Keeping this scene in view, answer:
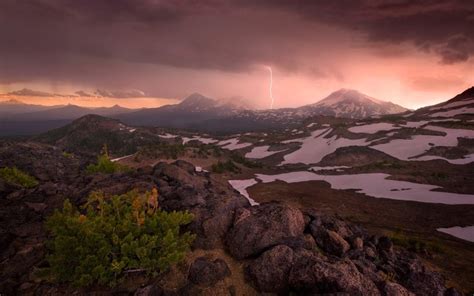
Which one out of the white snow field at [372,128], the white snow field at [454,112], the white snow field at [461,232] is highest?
the white snow field at [454,112]

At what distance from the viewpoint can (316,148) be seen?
111562 mm

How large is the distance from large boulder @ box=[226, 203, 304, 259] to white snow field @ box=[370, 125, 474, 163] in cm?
7243

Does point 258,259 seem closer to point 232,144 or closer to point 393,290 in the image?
point 393,290

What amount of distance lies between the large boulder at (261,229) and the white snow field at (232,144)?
4871 inches

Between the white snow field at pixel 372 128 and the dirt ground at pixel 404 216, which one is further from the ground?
the white snow field at pixel 372 128

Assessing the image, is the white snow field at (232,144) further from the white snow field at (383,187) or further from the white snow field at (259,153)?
the white snow field at (383,187)

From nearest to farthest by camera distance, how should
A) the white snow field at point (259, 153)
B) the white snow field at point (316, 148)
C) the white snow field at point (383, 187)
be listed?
1. the white snow field at point (383, 187)
2. the white snow field at point (316, 148)
3. the white snow field at point (259, 153)

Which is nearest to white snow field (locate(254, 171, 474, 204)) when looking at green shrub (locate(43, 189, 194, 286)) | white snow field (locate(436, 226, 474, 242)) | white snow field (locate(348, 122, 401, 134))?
white snow field (locate(436, 226, 474, 242))

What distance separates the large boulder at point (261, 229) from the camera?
51.4 feet

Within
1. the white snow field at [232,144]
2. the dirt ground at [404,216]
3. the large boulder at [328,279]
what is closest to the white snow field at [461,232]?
the dirt ground at [404,216]

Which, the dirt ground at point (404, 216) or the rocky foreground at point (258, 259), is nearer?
the rocky foreground at point (258, 259)

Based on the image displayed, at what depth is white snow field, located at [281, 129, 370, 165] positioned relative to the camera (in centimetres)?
10156

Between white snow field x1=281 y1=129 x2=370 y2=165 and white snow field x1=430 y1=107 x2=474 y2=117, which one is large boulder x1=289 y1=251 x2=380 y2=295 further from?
white snow field x1=430 y1=107 x2=474 y2=117

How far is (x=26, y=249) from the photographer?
19062mm
